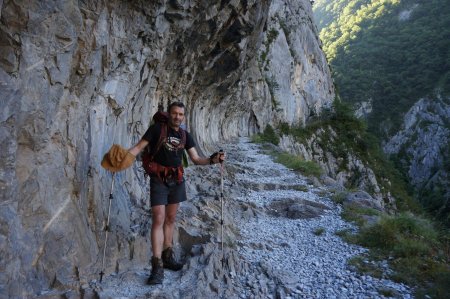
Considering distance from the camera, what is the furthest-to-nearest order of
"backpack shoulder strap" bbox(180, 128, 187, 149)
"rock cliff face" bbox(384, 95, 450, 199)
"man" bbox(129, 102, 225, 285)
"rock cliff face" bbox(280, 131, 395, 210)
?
"rock cliff face" bbox(384, 95, 450, 199) → "rock cliff face" bbox(280, 131, 395, 210) → "backpack shoulder strap" bbox(180, 128, 187, 149) → "man" bbox(129, 102, 225, 285)

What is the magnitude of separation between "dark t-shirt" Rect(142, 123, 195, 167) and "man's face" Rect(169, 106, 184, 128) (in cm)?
8

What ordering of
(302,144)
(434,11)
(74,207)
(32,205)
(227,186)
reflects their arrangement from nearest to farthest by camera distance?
(32,205) < (74,207) < (227,186) < (302,144) < (434,11)

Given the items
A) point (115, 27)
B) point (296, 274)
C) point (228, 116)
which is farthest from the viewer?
point (228, 116)

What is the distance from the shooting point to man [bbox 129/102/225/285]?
4673 mm

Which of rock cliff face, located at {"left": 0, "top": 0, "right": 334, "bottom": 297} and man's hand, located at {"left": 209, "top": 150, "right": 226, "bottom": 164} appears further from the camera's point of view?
man's hand, located at {"left": 209, "top": 150, "right": 226, "bottom": 164}

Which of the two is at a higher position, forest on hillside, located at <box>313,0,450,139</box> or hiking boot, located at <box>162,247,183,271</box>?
forest on hillside, located at <box>313,0,450,139</box>

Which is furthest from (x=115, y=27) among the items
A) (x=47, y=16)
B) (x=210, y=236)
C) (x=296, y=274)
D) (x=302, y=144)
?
(x=302, y=144)

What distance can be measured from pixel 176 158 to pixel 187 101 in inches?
453

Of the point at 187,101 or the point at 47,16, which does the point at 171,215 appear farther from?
the point at 187,101

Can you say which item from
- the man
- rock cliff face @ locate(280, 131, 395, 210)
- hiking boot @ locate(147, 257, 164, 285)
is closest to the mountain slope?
rock cliff face @ locate(280, 131, 395, 210)

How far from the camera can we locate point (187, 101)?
1612 cm

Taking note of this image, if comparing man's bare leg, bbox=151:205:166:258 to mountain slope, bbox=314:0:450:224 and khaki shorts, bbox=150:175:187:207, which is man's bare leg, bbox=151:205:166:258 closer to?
khaki shorts, bbox=150:175:187:207

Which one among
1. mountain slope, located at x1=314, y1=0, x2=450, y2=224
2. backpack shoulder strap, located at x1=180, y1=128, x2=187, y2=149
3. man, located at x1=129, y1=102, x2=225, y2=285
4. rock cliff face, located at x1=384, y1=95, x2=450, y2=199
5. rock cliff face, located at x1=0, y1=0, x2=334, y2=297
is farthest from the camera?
mountain slope, located at x1=314, y1=0, x2=450, y2=224

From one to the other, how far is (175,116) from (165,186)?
1.00m
